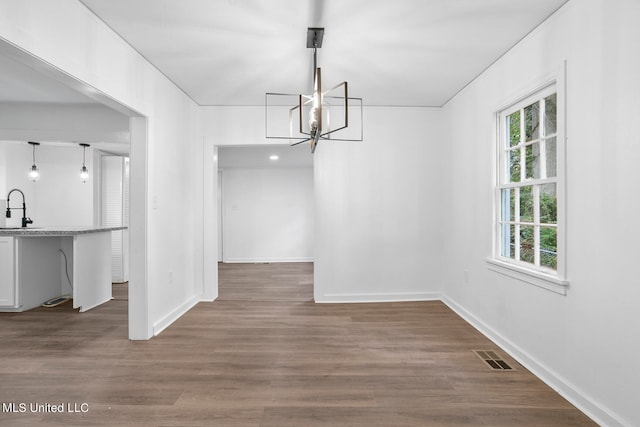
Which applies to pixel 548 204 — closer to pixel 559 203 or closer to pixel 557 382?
pixel 559 203

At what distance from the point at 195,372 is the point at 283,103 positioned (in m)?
3.13

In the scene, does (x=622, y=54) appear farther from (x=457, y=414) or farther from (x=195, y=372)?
(x=195, y=372)

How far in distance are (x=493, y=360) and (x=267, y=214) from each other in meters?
6.13

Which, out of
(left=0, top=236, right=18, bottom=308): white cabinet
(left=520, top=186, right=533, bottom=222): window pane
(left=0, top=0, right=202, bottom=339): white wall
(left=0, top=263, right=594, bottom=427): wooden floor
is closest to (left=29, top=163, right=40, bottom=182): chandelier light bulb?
(left=0, top=236, right=18, bottom=308): white cabinet

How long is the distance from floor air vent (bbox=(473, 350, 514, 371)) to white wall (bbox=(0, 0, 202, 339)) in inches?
116

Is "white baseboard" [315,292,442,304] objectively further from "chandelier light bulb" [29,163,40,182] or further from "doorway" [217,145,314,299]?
"chandelier light bulb" [29,163,40,182]

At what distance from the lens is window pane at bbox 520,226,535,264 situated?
267 cm

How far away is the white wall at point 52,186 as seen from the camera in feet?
18.1

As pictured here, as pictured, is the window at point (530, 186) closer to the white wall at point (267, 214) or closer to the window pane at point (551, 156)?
the window pane at point (551, 156)

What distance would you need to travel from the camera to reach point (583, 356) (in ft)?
6.57

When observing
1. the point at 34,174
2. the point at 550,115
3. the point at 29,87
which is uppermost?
the point at 29,87

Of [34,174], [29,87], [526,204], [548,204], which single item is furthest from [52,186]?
[548,204]

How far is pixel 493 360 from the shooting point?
8.59 ft

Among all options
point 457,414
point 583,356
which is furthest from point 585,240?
point 457,414
